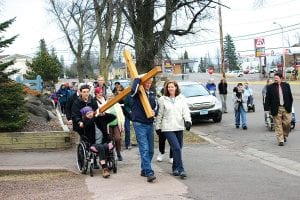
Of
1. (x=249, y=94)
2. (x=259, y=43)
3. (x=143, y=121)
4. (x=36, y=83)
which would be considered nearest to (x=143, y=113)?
(x=143, y=121)

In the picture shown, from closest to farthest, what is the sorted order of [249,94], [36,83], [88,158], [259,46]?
[88,158] → [249,94] → [36,83] → [259,46]

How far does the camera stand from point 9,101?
13016 millimetres

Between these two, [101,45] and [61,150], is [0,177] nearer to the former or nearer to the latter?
[61,150]

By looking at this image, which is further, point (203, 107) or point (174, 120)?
point (203, 107)

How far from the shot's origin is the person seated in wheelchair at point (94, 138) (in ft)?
29.4

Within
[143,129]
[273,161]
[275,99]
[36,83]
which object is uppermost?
[36,83]

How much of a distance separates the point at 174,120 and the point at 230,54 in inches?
5375

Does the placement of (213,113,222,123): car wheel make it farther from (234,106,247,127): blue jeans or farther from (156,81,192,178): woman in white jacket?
(156,81,192,178): woman in white jacket

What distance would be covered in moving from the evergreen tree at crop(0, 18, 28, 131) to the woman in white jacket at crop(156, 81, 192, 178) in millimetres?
5100

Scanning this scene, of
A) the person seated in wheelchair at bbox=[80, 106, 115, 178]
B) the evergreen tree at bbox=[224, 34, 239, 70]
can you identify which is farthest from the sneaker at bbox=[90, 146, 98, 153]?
the evergreen tree at bbox=[224, 34, 239, 70]

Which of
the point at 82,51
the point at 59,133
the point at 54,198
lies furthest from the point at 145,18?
the point at 82,51

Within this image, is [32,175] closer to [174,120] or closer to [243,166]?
[174,120]

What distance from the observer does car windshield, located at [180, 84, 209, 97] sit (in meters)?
20.8

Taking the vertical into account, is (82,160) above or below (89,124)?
below
